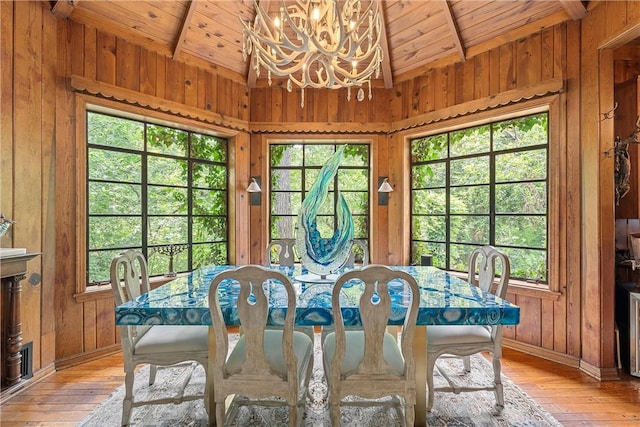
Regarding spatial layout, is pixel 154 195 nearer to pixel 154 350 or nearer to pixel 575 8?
pixel 154 350

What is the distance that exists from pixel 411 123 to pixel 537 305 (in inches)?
91.5

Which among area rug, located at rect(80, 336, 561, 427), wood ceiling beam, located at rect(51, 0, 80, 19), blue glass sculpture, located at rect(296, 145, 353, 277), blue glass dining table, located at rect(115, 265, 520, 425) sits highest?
wood ceiling beam, located at rect(51, 0, 80, 19)

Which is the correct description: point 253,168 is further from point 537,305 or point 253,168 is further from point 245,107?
point 537,305

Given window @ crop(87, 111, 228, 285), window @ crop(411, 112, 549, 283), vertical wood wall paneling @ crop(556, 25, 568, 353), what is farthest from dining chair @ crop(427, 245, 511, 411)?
window @ crop(87, 111, 228, 285)

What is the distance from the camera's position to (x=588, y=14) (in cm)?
274

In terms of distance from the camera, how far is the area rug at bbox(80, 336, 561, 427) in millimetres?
2002

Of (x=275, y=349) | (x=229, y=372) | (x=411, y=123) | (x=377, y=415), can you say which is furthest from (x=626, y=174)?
(x=229, y=372)

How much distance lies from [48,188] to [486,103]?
4.08 m

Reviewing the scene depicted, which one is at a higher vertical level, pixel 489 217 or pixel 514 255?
pixel 489 217

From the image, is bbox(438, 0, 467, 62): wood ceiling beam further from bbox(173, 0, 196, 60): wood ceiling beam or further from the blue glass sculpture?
bbox(173, 0, 196, 60): wood ceiling beam

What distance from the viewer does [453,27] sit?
11.1 ft

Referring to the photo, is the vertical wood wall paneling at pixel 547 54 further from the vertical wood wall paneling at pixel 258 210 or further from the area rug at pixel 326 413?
the vertical wood wall paneling at pixel 258 210

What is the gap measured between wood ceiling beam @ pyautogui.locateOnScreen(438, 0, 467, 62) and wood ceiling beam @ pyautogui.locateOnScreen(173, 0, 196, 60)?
2.49 meters

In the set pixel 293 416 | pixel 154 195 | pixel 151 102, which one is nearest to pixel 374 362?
pixel 293 416
